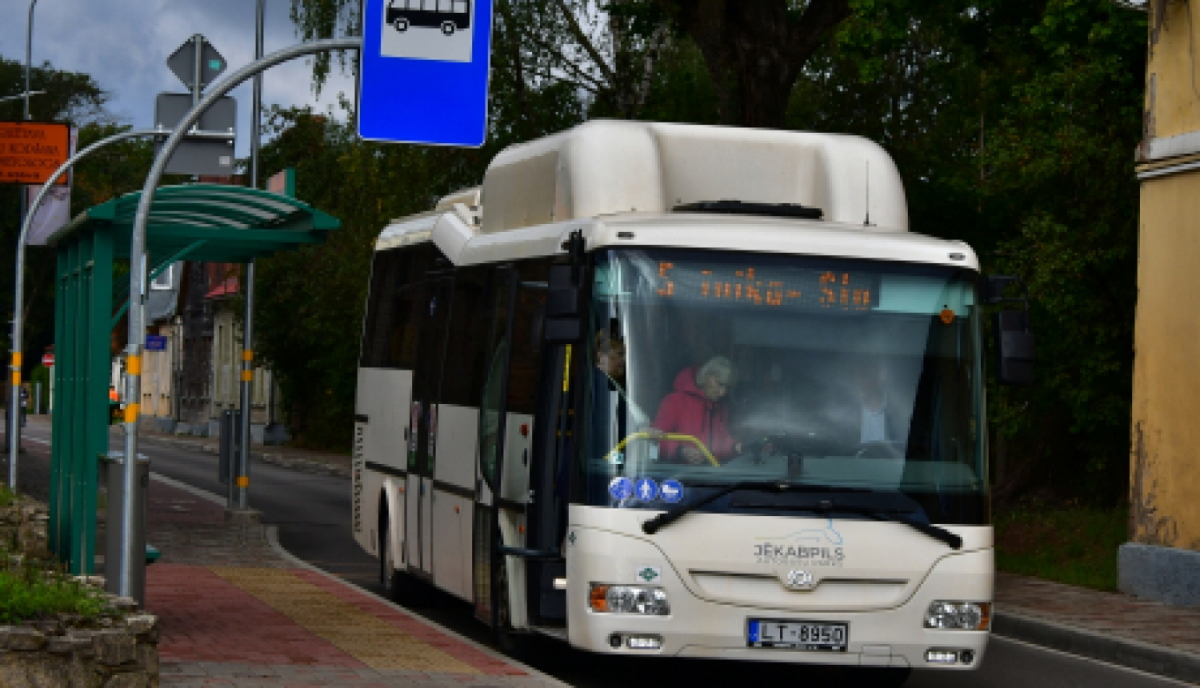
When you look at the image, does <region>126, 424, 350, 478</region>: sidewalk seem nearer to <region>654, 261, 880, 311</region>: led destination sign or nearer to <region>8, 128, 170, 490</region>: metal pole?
<region>8, 128, 170, 490</region>: metal pole

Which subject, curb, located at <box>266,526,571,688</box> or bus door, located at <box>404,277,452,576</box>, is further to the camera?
bus door, located at <box>404,277,452,576</box>

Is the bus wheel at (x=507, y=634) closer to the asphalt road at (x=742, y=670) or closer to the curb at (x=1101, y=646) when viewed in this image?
the asphalt road at (x=742, y=670)

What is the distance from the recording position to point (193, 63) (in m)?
14.5

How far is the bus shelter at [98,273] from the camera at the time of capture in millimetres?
12750

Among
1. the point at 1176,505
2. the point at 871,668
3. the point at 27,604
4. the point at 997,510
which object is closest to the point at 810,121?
the point at 997,510

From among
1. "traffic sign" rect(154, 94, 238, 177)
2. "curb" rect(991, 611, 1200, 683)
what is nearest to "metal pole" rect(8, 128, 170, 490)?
"traffic sign" rect(154, 94, 238, 177)

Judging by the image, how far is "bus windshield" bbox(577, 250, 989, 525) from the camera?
10.3 metres


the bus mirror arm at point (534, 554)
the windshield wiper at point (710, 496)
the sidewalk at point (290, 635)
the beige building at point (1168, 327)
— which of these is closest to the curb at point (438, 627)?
the sidewalk at point (290, 635)

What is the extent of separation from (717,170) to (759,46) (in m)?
11.3

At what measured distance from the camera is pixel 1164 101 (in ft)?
59.4

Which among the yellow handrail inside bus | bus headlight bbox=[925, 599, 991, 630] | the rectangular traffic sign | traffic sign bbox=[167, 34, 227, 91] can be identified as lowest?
bus headlight bbox=[925, 599, 991, 630]

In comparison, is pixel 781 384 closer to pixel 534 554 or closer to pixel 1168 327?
pixel 534 554

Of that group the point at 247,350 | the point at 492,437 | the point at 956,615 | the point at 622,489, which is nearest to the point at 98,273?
the point at 492,437

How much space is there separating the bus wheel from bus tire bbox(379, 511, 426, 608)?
3.58 meters
